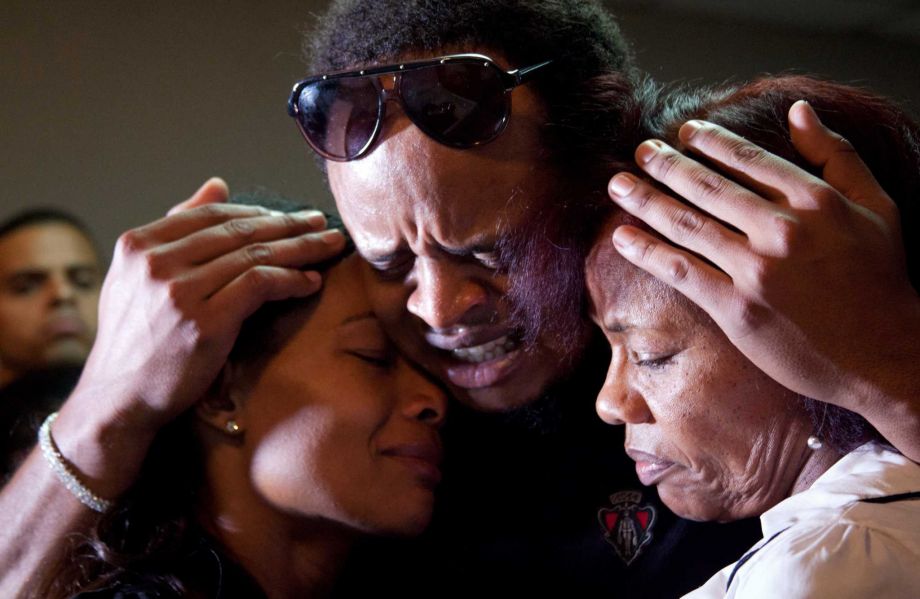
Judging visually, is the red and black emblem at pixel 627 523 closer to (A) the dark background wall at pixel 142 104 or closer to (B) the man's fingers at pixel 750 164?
(B) the man's fingers at pixel 750 164

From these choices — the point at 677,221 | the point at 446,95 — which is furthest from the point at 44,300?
the point at 677,221

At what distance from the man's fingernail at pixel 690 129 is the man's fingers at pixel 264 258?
0.64 m

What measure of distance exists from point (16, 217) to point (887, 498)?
A: 2825 mm

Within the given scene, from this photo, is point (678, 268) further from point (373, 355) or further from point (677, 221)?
point (373, 355)

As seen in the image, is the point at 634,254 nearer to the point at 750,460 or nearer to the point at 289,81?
the point at 750,460

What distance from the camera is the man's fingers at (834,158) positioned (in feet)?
3.48

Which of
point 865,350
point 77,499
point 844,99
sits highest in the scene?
point 844,99

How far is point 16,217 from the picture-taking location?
123 inches

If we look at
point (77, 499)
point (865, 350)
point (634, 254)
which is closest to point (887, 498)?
point (865, 350)

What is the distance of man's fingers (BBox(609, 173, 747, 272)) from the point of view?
1.05m

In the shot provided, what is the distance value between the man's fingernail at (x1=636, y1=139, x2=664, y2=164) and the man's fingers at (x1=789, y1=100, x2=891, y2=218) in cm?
15

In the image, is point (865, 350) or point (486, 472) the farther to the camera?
point (486, 472)

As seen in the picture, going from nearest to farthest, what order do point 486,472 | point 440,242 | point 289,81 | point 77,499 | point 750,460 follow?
point 750,460
point 440,242
point 77,499
point 486,472
point 289,81

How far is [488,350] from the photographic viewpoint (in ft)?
4.75
